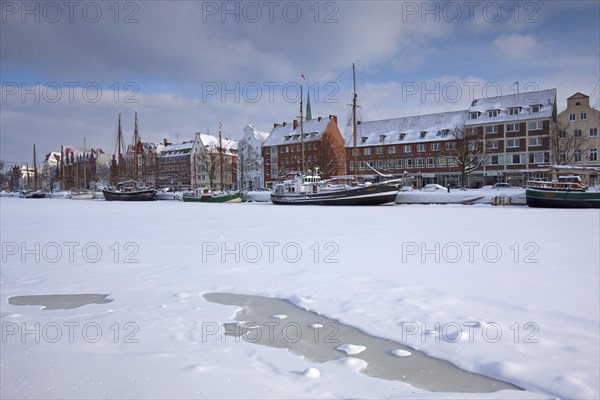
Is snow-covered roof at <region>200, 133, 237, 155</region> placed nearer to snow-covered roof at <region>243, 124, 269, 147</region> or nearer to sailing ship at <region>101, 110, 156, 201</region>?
snow-covered roof at <region>243, 124, 269, 147</region>

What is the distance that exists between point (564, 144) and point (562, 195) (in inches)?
1114

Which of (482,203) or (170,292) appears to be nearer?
(170,292)

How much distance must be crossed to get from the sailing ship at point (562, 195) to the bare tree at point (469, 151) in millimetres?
16554

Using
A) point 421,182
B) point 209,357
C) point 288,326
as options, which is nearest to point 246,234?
point 288,326

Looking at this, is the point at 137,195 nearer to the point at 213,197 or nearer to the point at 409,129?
the point at 213,197

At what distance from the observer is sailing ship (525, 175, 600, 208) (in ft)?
100

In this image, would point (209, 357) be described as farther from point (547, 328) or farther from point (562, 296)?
point (562, 296)

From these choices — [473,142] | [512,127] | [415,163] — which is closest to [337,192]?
[473,142]

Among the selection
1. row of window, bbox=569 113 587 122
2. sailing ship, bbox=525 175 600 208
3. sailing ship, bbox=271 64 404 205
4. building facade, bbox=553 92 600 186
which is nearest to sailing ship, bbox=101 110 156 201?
sailing ship, bbox=271 64 404 205

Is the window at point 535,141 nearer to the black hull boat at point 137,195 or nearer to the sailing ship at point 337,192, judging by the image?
the sailing ship at point 337,192

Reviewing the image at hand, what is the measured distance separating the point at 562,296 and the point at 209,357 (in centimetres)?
537

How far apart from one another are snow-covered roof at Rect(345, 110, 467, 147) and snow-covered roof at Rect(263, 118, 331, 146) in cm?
561

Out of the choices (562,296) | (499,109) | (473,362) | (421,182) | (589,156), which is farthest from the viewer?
(421,182)

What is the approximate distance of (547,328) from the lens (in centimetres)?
504
